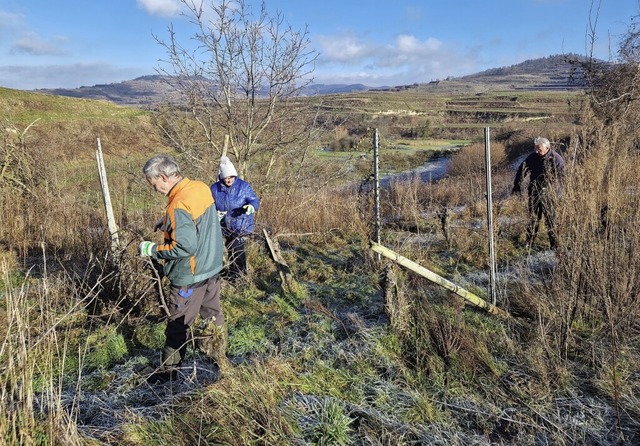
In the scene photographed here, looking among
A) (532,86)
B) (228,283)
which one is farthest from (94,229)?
(532,86)

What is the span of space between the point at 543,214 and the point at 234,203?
12.1ft

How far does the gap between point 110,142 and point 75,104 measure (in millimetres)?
5556

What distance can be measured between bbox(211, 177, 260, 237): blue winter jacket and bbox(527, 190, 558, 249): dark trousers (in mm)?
3055

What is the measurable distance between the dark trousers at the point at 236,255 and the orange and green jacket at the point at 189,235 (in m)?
1.53

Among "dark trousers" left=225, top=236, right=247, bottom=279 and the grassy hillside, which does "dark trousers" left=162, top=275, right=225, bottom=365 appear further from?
"dark trousers" left=225, top=236, right=247, bottom=279

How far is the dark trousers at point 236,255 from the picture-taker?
15.5 ft

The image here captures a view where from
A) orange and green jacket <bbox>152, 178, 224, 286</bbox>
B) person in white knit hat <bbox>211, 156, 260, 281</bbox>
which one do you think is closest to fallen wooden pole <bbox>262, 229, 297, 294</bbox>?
person in white knit hat <bbox>211, 156, 260, 281</bbox>

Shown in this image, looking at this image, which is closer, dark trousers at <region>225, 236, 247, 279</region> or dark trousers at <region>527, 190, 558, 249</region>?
dark trousers at <region>527, 190, 558, 249</region>

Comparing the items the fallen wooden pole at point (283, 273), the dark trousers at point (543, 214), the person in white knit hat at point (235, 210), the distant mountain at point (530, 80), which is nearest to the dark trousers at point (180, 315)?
the fallen wooden pole at point (283, 273)

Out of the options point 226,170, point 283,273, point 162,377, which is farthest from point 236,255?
point 162,377

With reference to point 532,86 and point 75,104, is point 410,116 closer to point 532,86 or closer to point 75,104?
point 75,104

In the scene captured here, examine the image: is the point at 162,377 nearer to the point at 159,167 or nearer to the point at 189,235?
the point at 189,235

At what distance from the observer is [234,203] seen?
15.6 feet

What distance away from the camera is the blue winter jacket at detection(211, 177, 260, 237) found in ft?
15.6
